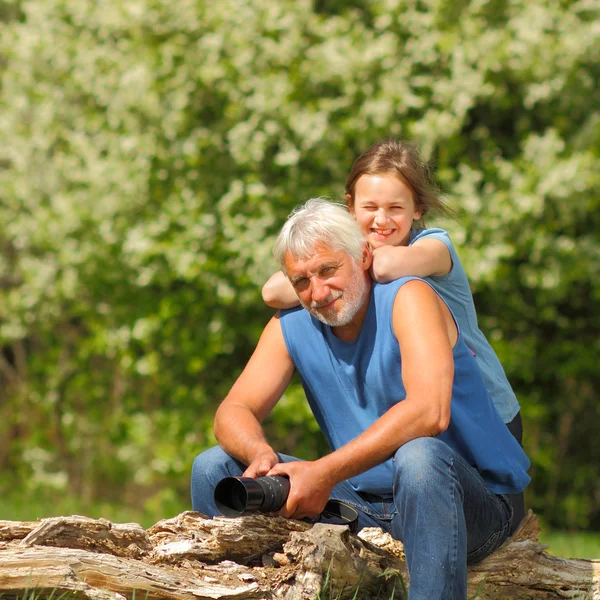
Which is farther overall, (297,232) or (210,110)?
(210,110)

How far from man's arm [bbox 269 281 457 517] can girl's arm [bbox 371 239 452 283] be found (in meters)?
0.19

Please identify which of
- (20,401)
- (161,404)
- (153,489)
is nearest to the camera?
(161,404)

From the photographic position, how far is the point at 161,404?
7621mm

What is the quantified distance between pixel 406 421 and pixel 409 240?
78 cm

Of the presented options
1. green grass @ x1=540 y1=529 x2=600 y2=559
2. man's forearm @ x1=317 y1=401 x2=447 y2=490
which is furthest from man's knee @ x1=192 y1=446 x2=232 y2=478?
green grass @ x1=540 y1=529 x2=600 y2=559

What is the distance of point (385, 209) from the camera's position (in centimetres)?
311

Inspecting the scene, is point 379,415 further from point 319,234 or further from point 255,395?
point 319,234

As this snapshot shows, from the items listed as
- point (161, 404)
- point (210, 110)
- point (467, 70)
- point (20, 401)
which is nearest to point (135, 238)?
point (210, 110)

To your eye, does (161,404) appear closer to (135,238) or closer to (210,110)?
(135,238)

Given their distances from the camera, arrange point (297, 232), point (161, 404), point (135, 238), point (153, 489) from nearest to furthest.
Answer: point (297, 232) < point (135, 238) < point (161, 404) < point (153, 489)

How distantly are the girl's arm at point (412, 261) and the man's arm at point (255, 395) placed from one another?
1.36 ft

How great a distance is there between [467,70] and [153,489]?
4418 millimetres

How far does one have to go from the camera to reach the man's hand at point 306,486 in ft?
8.59

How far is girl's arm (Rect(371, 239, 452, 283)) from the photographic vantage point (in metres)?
2.83
